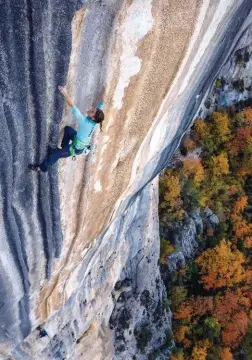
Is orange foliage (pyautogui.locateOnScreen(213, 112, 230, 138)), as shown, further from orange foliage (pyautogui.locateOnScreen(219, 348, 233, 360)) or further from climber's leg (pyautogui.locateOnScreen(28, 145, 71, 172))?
climber's leg (pyautogui.locateOnScreen(28, 145, 71, 172))

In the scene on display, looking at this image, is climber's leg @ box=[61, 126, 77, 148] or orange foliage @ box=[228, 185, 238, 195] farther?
orange foliage @ box=[228, 185, 238, 195]

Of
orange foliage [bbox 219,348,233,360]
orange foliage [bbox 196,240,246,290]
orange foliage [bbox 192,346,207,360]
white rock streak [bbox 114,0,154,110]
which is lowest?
orange foliage [bbox 219,348,233,360]

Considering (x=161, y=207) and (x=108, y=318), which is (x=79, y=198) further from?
(x=161, y=207)

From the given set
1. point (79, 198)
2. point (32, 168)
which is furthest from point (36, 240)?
point (32, 168)

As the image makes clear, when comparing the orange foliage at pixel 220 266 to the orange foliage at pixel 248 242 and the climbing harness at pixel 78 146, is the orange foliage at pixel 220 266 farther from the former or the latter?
the climbing harness at pixel 78 146

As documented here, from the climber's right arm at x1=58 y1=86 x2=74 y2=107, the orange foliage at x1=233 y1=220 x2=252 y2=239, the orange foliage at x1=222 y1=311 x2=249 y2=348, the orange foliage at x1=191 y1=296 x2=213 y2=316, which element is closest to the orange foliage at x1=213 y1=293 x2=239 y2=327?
the orange foliage at x1=222 y1=311 x2=249 y2=348

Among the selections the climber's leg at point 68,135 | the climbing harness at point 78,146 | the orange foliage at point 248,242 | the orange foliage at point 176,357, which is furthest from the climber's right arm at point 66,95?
the orange foliage at point 248,242
